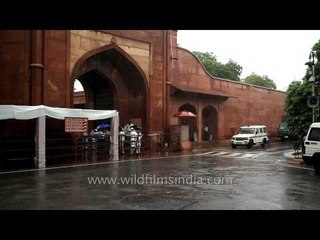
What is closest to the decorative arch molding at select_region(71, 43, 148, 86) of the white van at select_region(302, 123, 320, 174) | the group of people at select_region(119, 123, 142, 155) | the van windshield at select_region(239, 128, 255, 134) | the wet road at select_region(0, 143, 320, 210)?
the group of people at select_region(119, 123, 142, 155)

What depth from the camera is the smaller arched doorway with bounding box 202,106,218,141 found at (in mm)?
36438

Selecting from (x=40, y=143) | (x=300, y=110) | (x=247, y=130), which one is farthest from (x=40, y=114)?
(x=247, y=130)

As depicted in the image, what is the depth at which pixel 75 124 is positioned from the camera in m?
17.8

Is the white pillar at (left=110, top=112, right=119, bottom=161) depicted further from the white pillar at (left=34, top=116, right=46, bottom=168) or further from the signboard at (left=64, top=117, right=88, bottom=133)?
the white pillar at (left=34, top=116, right=46, bottom=168)

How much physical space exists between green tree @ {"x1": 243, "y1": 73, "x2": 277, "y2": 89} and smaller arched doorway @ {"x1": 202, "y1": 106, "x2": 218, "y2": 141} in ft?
117

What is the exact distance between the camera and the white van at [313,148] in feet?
47.1

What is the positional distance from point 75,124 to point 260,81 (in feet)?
191

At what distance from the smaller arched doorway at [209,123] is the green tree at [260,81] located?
117ft

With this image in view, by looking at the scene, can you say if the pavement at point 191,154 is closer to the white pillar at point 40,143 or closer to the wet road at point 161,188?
the white pillar at point 40,143
